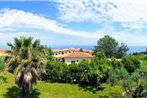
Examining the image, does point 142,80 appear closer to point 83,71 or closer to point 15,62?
point 83,71

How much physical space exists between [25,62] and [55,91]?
12406mm

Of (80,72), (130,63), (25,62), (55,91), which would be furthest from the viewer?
(130,63)

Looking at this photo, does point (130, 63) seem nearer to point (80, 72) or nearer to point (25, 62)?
point (80, 72)

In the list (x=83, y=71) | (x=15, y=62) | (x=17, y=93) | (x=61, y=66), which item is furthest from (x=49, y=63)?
(x=15, y=62)

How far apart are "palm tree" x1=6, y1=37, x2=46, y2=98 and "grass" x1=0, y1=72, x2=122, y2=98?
282 inches

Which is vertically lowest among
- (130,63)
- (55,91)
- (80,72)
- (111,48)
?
(55,91)

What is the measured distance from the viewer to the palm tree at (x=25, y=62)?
4334cm

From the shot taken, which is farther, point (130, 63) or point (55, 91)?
point (130, 63)

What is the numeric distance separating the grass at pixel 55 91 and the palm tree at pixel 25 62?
7.17m

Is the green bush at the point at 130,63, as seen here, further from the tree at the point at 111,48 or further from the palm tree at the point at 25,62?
the tree at the point at 111,48

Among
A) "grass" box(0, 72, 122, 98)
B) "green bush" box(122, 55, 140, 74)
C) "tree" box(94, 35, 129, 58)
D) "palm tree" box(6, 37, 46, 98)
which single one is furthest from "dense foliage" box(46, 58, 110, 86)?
"tree" box(94, 35, 129, 58)

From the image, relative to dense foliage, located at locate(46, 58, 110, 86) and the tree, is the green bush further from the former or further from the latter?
the tree

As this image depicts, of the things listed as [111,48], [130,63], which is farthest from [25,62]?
[111,48]

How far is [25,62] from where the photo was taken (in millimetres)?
43438
